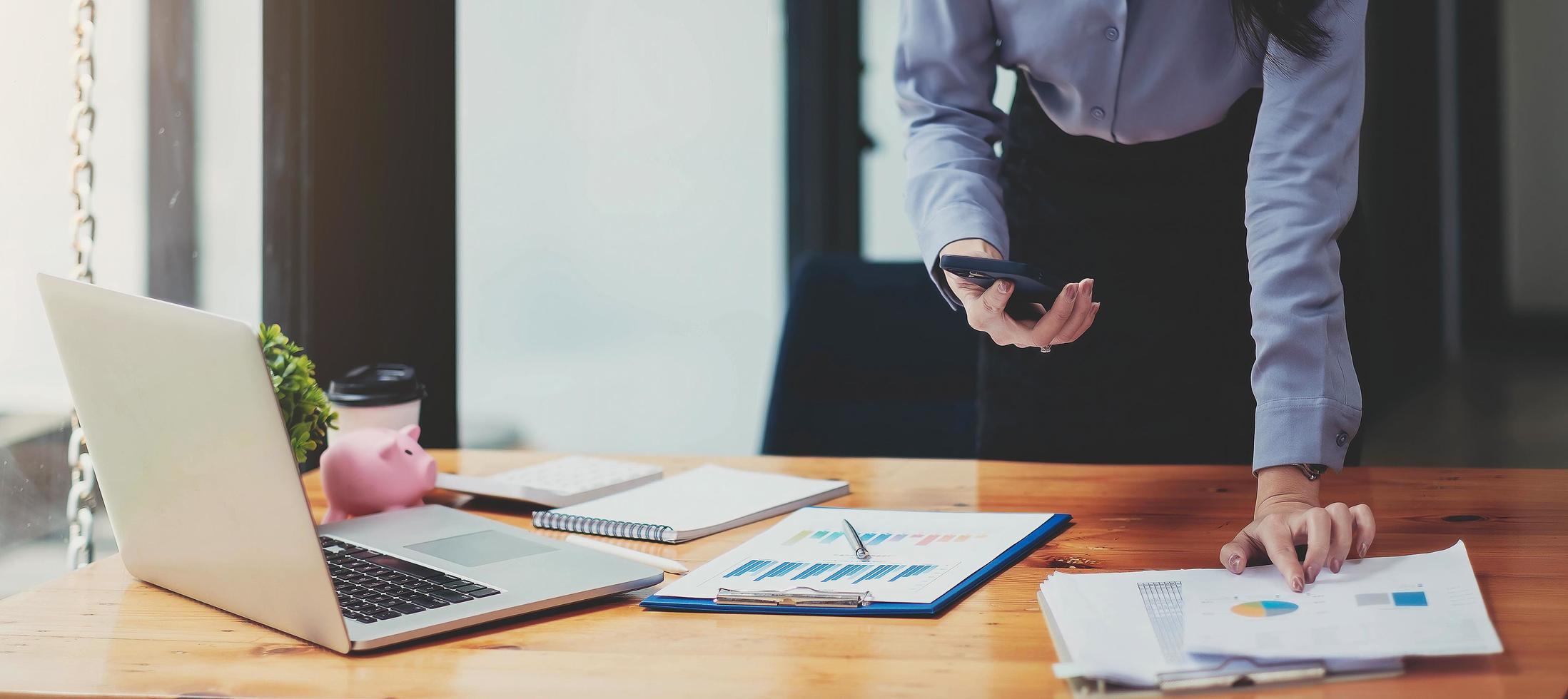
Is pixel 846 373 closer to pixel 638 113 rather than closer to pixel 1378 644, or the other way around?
pixel 1378 644

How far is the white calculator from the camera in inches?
45.9

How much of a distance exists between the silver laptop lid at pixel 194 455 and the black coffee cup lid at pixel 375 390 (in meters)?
0.36

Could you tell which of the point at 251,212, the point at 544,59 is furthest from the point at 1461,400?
the point at 251,212

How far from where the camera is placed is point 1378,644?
665mm

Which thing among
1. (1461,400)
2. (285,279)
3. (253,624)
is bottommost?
(1461,400)

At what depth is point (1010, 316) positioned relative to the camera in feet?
3.57

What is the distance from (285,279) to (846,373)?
2.99 feet

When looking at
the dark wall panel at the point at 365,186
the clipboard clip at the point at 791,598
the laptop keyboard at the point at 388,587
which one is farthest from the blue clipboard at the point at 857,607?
the dark wall panel at the point at 365,186

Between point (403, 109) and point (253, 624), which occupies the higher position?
point (403, 109)

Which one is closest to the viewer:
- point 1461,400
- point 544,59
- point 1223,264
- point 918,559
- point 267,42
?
point 918,559

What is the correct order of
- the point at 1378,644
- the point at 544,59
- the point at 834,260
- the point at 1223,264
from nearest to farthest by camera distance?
the point at 1378,644
the point at 1223,264
the point at 834,260
the point at 544,59

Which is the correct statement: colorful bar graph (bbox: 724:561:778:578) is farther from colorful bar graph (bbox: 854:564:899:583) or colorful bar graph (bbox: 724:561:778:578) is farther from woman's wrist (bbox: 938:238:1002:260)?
woman's wrist (bbox: 938:238:1002:260)

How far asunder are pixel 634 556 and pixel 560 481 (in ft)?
0.95

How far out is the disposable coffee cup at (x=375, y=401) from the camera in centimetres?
125
